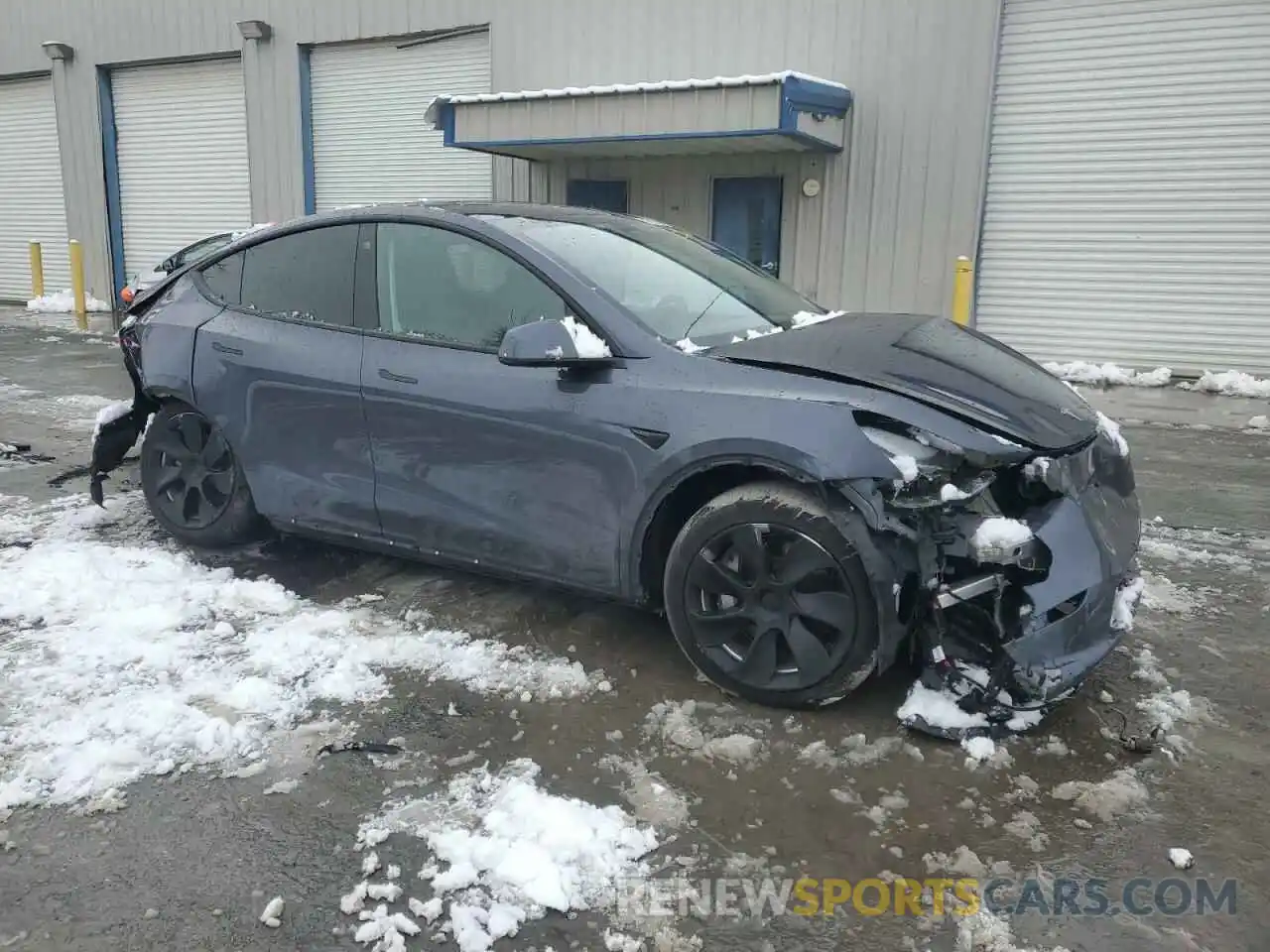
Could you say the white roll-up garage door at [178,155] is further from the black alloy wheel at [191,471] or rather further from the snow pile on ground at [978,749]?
the snow pile on ground at [978,749]

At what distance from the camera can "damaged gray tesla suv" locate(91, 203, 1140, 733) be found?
2.86m

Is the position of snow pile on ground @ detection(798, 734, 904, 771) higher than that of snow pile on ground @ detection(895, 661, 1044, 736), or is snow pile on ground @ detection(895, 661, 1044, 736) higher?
snow pile on ground @ detection(895, 661, 1044, 736)

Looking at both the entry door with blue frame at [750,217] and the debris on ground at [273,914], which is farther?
the entry door with blue frame at [750,217]

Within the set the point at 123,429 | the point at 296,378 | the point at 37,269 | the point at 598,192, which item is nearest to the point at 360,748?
the point at 296,378

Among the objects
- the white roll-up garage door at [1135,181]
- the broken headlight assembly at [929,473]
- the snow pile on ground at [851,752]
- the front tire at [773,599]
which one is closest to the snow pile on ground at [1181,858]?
the snow pile on ground at [851,752]

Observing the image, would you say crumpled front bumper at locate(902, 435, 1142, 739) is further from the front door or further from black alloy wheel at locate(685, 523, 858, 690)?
the front door

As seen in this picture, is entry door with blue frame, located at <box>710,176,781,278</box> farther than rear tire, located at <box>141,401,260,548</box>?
Yes

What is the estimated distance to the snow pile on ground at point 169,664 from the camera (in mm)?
2861

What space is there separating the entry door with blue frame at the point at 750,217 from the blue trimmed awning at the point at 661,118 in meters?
0.57

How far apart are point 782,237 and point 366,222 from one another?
9.55 metres

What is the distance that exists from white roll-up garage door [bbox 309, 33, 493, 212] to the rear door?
1129 cm

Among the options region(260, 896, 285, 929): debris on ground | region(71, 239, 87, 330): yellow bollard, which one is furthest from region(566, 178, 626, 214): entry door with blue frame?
region(260, 896, 285, 929): debris on ground

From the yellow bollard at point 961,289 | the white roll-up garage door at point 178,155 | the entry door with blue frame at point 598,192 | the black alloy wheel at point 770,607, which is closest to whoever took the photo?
the black alloy wheel at point 770,607

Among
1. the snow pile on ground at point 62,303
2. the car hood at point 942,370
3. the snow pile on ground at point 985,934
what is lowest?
the snow pile on ground at point 62,303
